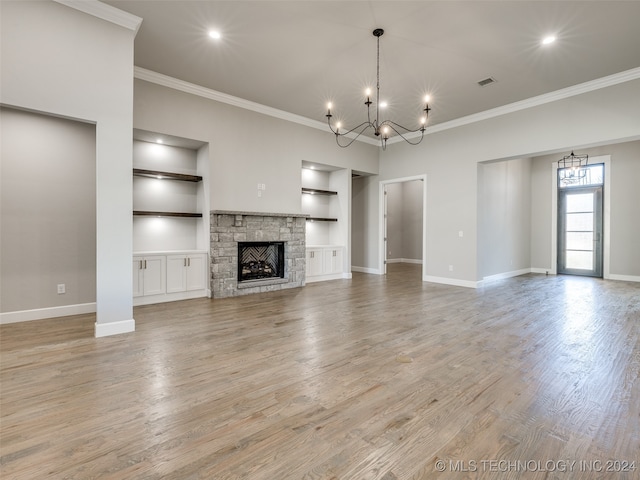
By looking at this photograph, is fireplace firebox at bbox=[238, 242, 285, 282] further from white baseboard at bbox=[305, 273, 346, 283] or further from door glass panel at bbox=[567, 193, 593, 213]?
door glass panel at bbox=[567, 193, 593, 213]

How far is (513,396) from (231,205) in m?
4.92

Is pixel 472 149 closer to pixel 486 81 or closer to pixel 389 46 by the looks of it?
pixel 486 81

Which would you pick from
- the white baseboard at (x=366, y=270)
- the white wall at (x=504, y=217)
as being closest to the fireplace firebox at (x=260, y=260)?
the white baseboard at (x=366, y=270)

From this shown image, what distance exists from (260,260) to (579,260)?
8.22 metres

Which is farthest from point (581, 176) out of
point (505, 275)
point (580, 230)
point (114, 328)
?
point (114, 328)

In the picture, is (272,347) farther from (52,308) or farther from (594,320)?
(594,320)

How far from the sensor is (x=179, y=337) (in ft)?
11.0

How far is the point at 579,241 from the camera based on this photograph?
824 centimetres

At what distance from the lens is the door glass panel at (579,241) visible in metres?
8.05

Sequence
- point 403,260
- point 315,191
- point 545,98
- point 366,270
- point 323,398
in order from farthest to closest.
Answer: point 403,260
point 366,270
point 315,191
point 545,98
point 323,398

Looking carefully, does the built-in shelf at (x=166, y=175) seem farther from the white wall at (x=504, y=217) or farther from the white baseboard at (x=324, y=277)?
the white wall at (x=504, y=217)

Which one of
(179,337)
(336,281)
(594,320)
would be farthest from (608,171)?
(179,337)

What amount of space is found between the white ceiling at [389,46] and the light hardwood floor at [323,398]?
354cm

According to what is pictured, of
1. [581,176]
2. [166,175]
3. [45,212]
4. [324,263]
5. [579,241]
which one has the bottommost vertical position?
[324,263]
